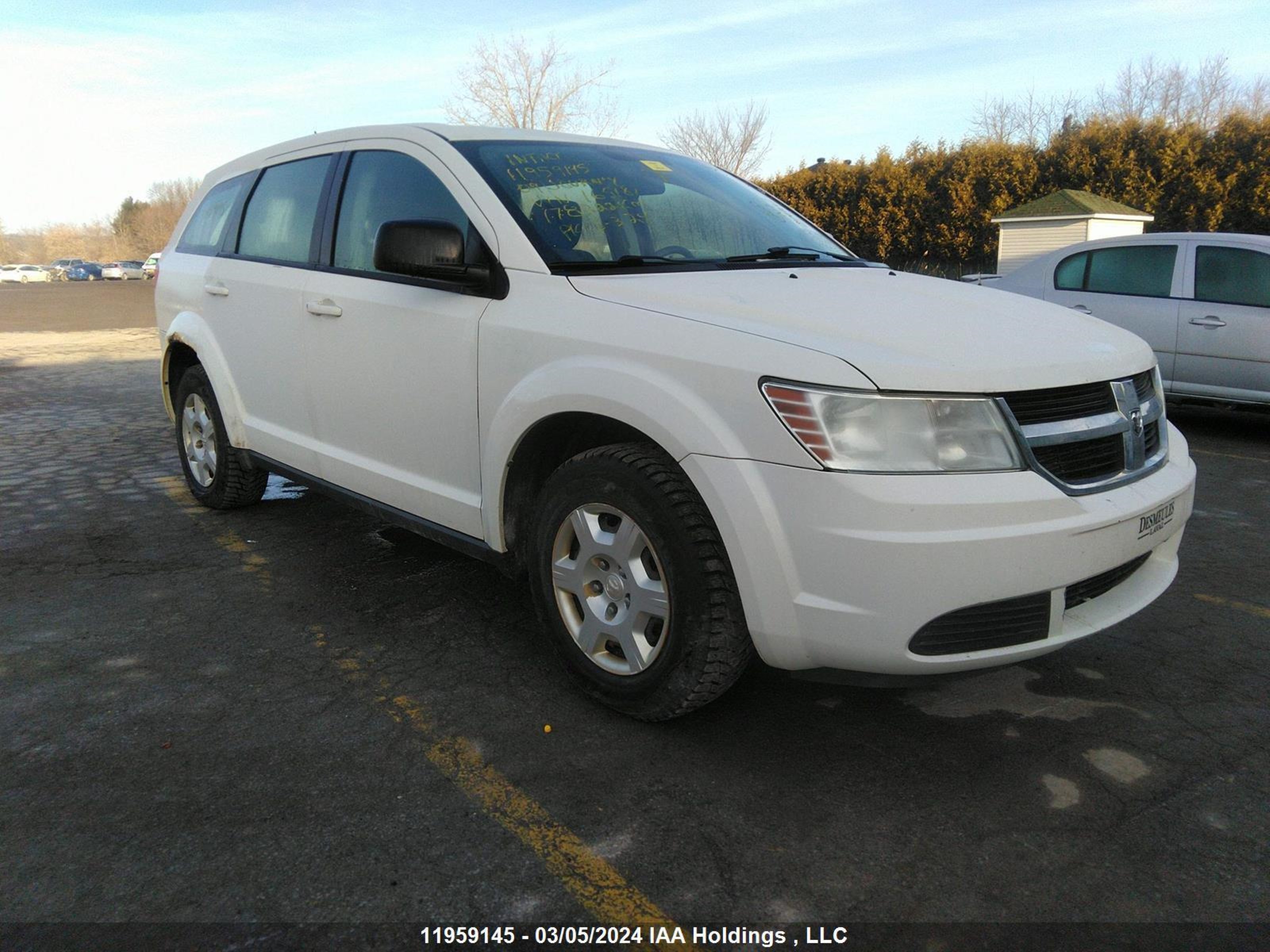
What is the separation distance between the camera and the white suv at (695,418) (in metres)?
2.41

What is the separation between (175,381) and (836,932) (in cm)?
488

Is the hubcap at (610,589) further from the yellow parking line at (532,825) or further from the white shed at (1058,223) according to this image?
the white shed at (1058,223)

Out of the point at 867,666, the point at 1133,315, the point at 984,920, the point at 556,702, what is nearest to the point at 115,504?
the point at 556,702

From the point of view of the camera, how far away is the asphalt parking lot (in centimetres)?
223

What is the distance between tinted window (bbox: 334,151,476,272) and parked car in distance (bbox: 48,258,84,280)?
87726 mm

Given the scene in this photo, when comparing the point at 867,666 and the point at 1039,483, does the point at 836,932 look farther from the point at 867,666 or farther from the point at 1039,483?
the point at 1039,483

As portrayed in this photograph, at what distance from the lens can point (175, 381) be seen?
5.57 m

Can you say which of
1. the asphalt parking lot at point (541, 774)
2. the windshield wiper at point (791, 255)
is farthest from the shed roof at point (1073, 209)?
the windshield wiper at point (791, 255)

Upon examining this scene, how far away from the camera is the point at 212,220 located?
17.0ft

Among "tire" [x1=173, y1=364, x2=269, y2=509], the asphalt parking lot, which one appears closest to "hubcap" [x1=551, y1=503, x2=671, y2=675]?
the asphalt parking lot

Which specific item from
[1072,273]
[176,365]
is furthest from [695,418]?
[1072,273]

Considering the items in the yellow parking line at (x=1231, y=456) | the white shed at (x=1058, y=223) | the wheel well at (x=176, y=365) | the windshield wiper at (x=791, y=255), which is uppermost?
the white shed at (x=1058, y=223)

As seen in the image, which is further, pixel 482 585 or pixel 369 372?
pixel 482 585

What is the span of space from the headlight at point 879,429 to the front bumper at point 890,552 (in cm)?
4
